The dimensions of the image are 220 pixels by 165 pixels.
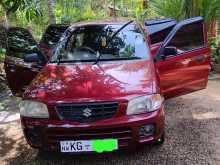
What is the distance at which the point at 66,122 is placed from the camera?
4441 millimetres

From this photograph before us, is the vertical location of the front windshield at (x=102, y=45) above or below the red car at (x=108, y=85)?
above

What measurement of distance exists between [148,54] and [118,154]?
55.7 inches

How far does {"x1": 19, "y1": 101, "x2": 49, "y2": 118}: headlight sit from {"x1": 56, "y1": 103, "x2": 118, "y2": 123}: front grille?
22cm

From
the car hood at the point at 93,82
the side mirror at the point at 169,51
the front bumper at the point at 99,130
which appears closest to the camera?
the front bumper at the point at 99,130

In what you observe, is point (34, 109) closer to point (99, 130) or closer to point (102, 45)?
point (99, 130)

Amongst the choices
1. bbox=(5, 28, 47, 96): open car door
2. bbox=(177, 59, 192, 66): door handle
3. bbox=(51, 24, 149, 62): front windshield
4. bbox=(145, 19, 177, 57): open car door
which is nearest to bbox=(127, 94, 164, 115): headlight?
bbox=(51, 24, 149, 62): front windshield

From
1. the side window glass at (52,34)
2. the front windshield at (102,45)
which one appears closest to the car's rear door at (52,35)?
the side window glass at (52,34)

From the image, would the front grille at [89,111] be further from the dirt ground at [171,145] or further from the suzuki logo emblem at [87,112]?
the dirt ground at [171,145]

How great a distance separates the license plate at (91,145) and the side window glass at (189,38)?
101 inches

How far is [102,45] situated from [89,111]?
5.16 ft

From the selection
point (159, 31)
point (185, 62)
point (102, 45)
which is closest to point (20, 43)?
point (159, 31)

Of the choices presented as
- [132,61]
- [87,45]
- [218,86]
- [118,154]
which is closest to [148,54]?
[132,61]

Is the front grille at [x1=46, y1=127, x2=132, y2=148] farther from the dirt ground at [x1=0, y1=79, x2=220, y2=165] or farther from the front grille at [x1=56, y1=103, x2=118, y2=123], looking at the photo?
the dirt ground at [x1=0, y1=79, x2=220, y2=165]

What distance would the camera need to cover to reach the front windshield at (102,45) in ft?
18.2
